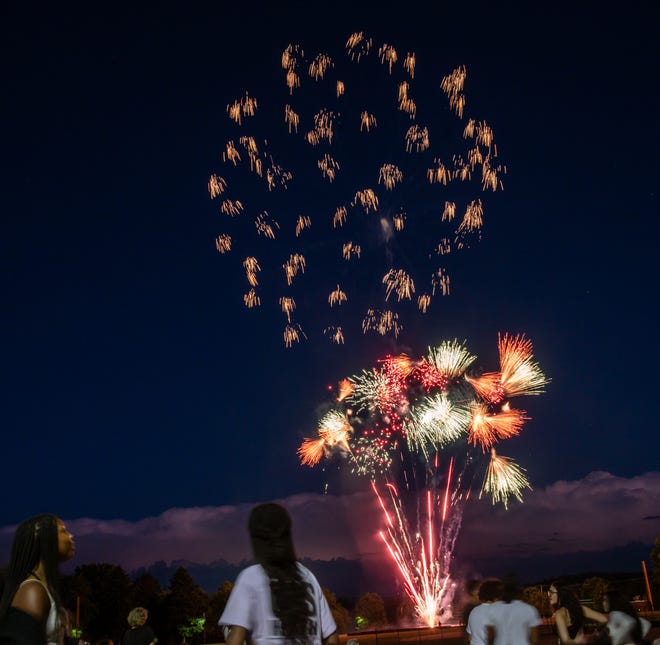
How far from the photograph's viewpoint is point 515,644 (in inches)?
257

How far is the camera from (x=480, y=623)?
6.75 m

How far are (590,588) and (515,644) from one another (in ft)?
356

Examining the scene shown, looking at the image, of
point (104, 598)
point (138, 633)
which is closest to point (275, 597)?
point (138, 633)

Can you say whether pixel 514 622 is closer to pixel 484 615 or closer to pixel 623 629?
A: pixel 484 615

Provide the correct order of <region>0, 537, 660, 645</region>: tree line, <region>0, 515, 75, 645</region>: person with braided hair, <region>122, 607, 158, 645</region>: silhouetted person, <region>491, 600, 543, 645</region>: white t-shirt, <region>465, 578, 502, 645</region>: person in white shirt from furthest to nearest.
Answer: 1. <region>0, 537, 660, 645</region>: tree line
2. <region>122, 607, 158, 645</region>: silhouetted person
3. <region>465, 578, 502, 645</region>: person in white shirt
4. <region>491, 600, 543, 645</region>: white t-shirt
5. <region>0, 515, 75, 645</region>: person with braided hair

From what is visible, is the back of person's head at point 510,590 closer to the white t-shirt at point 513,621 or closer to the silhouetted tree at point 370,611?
the white t-shirt at point 513,621

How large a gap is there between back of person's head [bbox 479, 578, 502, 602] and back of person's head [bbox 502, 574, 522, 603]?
84 mm

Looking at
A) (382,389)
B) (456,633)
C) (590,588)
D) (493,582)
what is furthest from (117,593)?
(493,582)

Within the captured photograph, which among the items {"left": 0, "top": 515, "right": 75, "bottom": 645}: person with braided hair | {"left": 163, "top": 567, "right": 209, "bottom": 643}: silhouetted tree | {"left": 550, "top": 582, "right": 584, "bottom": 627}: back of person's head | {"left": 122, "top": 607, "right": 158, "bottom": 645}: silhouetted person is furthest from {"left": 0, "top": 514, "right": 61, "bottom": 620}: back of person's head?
{"left": 163, "top": 567, "right": 209, "bottom": 643}: silhouetted tree

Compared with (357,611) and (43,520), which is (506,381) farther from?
(357,611)

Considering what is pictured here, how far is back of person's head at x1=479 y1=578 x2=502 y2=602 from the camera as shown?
22.7 ft

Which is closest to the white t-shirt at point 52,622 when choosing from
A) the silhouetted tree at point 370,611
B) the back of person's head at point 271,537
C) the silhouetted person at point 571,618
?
the back of person's head at point 271,537

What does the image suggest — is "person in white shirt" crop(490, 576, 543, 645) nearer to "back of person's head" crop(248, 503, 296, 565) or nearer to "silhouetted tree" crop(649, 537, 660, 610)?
"back of person's head" crop(248, 503, 296, 565)

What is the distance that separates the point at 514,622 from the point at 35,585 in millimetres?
4698
